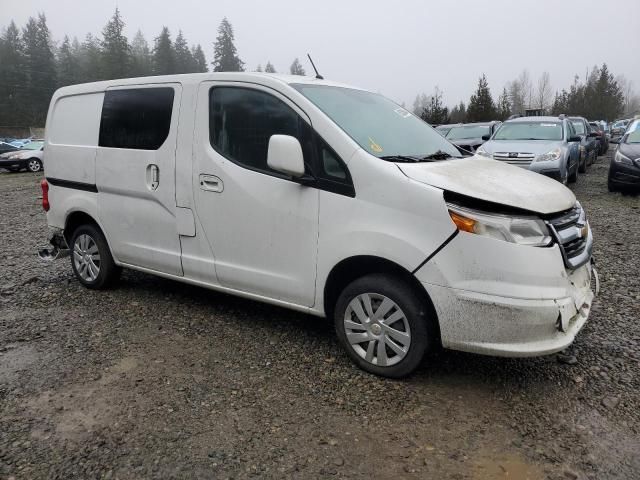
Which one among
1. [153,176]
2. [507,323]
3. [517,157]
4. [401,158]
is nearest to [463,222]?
[507,323]

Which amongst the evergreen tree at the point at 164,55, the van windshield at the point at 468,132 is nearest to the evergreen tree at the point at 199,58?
the evergreen tree at the point at 164,55

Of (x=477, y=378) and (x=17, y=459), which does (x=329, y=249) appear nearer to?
(x=477, y=378)

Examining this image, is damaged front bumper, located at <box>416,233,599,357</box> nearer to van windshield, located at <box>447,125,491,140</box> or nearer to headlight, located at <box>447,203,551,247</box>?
headlight, located at <box>447,203,551,247</box>

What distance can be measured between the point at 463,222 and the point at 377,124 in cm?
124

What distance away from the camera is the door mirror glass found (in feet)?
10.9

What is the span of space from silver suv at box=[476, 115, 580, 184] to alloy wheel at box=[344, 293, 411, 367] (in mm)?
7337

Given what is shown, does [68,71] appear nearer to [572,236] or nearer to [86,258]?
[86,258]

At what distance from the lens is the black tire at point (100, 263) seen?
5.01 metres

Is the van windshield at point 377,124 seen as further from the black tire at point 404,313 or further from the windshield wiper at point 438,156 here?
the black tire at point 404,313

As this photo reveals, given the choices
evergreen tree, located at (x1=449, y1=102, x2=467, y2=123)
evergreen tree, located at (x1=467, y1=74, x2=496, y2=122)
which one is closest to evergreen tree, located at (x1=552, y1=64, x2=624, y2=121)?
evergreen tree, located at (x1=449, y1=102, x2=467, y2=123)

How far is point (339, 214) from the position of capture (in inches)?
131

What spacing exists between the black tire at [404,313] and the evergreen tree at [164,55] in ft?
203

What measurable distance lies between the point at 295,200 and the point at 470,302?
4.37 ft

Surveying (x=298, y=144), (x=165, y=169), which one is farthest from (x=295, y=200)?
(x=165, y=169)
